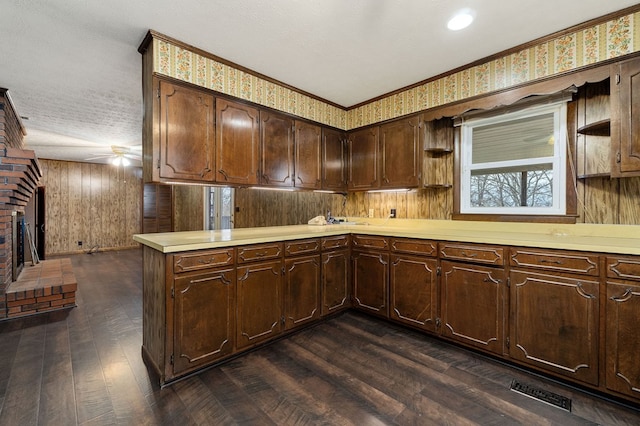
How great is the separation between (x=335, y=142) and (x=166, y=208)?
5.87 metres

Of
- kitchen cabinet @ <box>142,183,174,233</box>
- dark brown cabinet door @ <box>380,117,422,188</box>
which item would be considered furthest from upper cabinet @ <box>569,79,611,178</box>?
kitchen cabinet @ <box>142,183,174,233</box>

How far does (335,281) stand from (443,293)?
1073 mm

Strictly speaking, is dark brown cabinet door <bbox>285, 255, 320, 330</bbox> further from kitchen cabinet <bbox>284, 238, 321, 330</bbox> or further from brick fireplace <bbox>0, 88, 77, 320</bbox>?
brick fireplace <bbox>0, 88, 77, 320</bbox>

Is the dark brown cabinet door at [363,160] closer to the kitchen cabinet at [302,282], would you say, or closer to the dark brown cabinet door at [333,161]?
the dark brown cabinet door at [333,161]

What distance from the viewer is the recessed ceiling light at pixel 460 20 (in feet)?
6.62

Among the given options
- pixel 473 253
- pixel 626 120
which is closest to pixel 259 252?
pixel 473 253

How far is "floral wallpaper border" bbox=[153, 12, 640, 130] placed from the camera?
2.08m

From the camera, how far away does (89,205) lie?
23.9 feet

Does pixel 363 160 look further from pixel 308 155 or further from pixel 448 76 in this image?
pixel 448 76

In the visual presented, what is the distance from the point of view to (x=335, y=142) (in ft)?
12.6

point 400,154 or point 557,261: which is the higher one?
point 400,154

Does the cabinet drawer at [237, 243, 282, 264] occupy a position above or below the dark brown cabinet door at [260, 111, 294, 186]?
below

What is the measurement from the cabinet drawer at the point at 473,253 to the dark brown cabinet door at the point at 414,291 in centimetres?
16

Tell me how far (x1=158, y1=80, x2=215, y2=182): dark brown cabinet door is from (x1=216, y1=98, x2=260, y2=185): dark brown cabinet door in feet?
0.26
